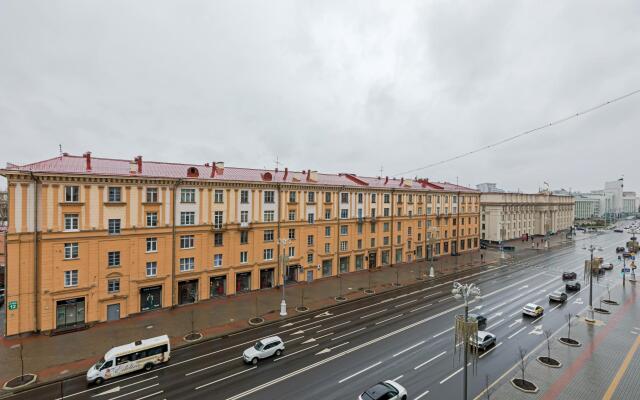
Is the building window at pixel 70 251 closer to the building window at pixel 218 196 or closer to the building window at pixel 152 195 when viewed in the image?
the building window at pixel 152 195

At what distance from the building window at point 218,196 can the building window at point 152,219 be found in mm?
7136

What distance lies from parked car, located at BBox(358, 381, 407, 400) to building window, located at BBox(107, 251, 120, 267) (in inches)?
1158

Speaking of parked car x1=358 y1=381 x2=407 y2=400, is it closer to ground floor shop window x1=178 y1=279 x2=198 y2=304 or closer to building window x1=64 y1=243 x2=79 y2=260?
ground floor shop window x1=178 y1=279 x2=198 y2=304

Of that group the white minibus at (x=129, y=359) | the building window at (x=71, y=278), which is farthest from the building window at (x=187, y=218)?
the white minibus at (x=129, y=359)

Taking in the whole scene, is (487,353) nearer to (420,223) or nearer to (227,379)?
(227,379)

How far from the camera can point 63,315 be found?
30938mm

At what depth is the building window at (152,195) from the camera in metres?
35.7

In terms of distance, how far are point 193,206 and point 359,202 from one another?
29.1 m

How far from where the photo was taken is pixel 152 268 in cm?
3609

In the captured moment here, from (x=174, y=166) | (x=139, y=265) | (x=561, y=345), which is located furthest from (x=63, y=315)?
(x=561, y=345)

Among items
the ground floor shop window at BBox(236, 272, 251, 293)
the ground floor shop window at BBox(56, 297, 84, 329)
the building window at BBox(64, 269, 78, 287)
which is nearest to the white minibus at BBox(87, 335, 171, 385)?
the ground floor shop window at BBox(56, 297, 84, 329)

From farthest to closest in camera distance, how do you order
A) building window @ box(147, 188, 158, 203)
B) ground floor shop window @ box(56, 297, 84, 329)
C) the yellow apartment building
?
building window @ box(147, 188, 158, 203) → ground floor shop window @ box(56, 297, 84, 329) → the yellow apartment building

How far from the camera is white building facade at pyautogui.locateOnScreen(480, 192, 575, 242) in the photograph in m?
92.9

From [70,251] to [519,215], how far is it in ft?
378
